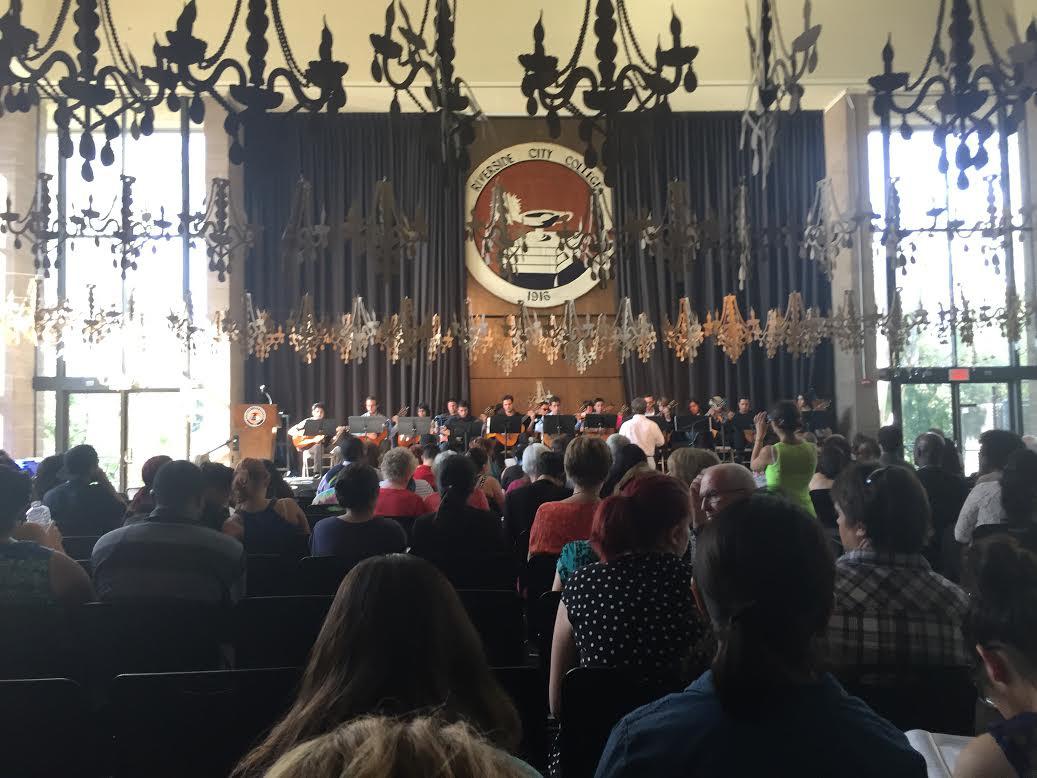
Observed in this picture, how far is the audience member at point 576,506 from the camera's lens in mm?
3566

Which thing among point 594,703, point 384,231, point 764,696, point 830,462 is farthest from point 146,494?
point 830,462

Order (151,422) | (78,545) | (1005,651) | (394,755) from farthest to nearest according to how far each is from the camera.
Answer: (151,422), (78,545), (1005,651), (394,755)

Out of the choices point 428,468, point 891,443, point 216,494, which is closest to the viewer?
point 216,494

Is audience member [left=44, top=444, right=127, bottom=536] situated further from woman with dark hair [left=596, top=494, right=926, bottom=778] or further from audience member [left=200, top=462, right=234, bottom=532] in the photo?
woman with dark hair [left=596, top=494, right=926, bottom=778]

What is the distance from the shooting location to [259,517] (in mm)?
4066

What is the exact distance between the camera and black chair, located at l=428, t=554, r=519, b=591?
11.8 feet

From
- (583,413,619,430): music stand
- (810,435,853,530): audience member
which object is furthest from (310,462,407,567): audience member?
(583,413,619,430): music stand

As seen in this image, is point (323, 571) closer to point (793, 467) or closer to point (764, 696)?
point (764, 696)

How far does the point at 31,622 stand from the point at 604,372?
13.8 meters

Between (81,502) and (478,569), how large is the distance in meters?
2.70

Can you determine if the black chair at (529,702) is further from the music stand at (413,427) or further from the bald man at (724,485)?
the music stand at (413,427)

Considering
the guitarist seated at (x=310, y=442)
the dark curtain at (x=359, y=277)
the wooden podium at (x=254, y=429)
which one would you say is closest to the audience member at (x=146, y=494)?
the guitarist seated at (x=310, y=442)

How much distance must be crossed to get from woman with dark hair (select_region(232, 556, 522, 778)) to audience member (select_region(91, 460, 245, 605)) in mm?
1898

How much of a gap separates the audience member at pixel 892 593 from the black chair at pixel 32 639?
2.34 metres
